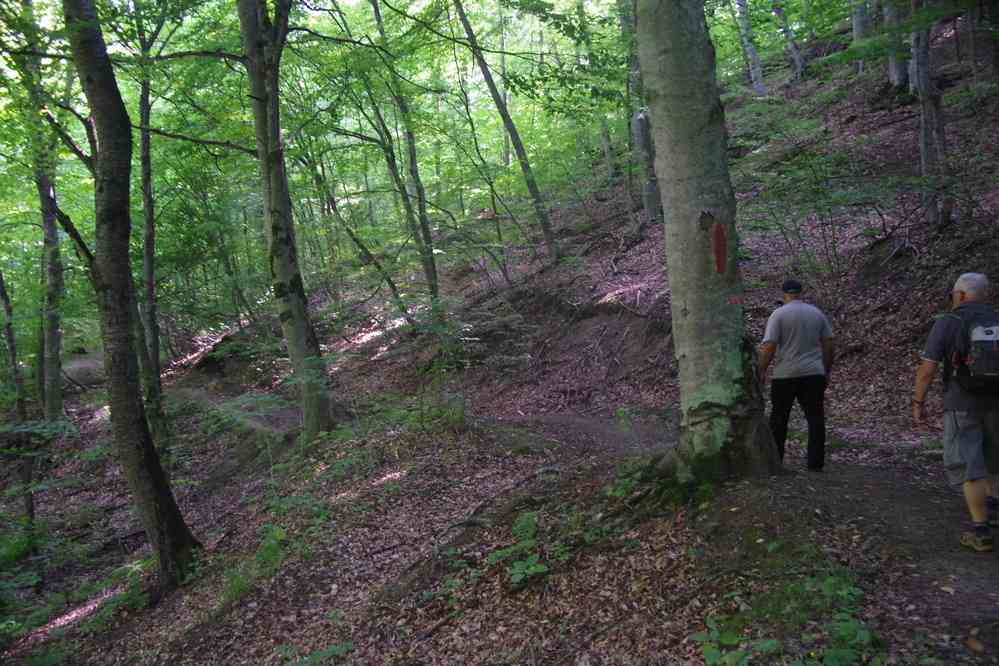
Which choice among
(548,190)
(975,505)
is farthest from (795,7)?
(975,505)

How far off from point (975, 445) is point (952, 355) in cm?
57

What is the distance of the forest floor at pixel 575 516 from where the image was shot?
352cm

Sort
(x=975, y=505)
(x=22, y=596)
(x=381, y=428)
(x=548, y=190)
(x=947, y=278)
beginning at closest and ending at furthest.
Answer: (x=975, y=505) → (x=947, y=278) → (x=22, y=596) → (x=381, y=428) → (x=548, y=190)

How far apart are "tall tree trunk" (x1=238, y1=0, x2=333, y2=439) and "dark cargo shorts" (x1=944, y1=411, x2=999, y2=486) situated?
782 cm

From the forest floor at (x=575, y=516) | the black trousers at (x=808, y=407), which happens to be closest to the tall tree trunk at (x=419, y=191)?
the forest floor at (x=575, y=516)

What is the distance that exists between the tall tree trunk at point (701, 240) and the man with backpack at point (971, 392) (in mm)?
1071

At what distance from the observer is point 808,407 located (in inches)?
204

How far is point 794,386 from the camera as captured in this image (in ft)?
17.1

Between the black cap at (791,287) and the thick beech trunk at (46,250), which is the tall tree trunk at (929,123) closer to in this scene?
the black cap at (791,287)

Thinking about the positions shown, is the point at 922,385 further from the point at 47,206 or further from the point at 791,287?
the point at 47,206

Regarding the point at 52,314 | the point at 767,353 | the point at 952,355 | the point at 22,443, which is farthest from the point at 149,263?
the point at 952,355

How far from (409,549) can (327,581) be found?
0.86 meters

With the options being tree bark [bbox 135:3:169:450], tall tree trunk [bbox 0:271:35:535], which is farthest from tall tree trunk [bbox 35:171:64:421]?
tree bark [bbox 135:3:169:450]

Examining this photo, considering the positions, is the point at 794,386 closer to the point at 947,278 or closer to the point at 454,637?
the point at 454,637
